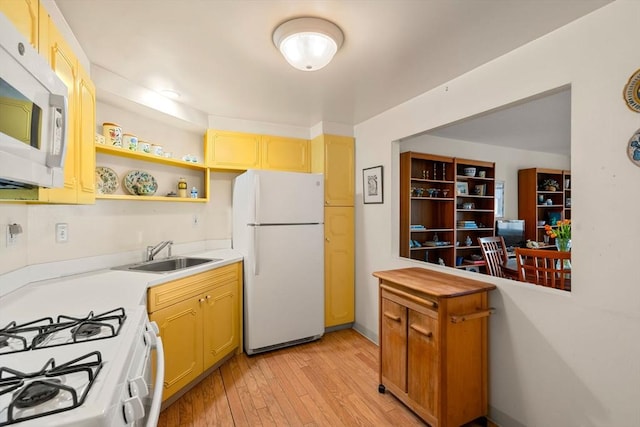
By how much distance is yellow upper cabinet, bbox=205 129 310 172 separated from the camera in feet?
9.45

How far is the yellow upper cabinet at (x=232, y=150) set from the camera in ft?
9.40

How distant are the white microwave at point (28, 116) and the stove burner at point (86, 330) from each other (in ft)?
1.64

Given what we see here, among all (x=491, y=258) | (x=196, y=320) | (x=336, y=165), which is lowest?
(x=196, y=320)

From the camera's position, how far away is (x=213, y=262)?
2.35m

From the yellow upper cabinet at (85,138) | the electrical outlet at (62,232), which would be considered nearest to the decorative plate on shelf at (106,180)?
the electrical outlet at (62,232)

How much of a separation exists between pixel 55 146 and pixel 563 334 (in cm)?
236

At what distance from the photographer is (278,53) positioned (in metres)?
1.74

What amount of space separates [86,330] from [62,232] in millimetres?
1300

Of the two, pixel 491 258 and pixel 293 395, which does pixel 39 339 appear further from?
pixel 491 258

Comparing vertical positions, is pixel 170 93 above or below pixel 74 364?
above

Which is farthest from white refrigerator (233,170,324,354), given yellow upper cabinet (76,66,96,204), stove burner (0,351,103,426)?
stove burner (0,351,103,426)

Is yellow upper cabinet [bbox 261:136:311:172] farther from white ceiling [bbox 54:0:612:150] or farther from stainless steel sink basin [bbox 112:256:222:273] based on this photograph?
stainless steel sink basin [bbox 112:256:222:273]

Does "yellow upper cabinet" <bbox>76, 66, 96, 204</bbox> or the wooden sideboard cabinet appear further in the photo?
the wooden sideboard cabinet

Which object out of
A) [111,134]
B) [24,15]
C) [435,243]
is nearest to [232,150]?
[111,134]
